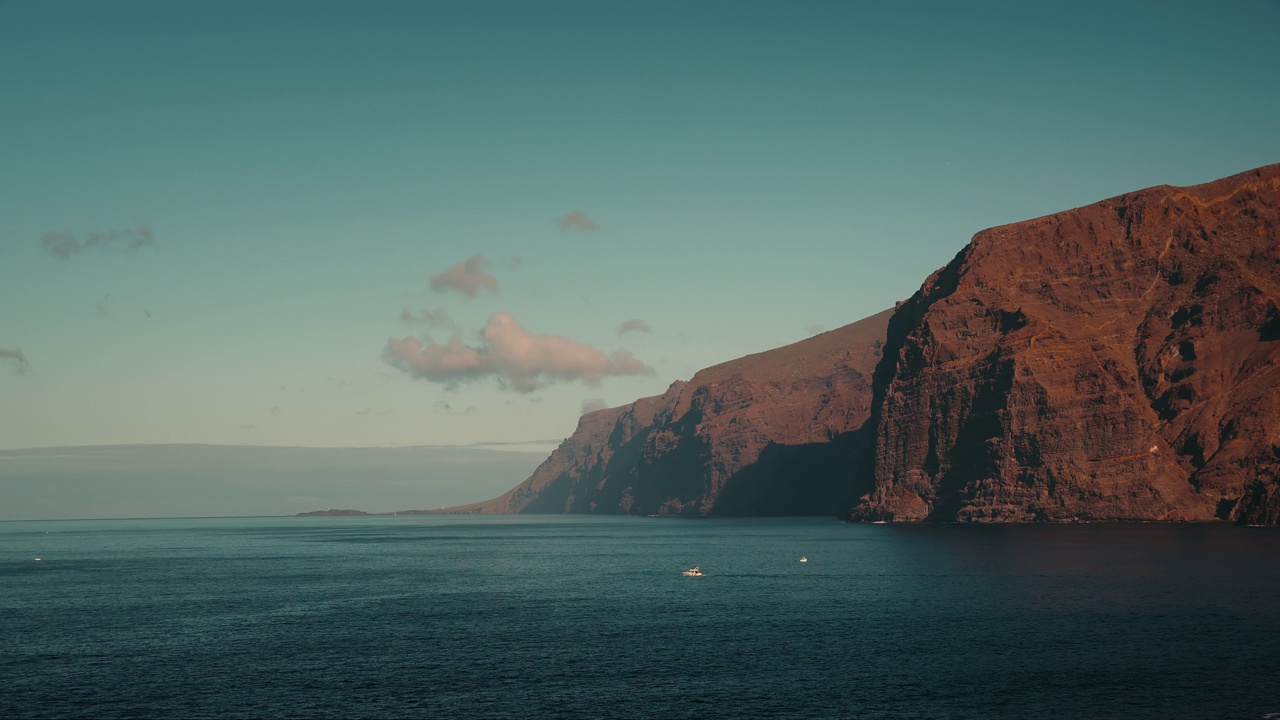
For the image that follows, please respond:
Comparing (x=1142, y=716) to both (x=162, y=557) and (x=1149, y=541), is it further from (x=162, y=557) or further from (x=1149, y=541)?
(x=162, y=557)

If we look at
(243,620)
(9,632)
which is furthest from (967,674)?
(9,632)

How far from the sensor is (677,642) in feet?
260

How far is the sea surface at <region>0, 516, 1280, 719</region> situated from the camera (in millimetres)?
59344

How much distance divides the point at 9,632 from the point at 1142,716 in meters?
89.4

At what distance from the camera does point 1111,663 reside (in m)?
67.2

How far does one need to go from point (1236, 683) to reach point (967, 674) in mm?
15633

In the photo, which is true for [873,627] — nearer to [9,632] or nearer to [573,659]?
[573,659]

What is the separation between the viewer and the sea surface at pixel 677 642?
59.3m

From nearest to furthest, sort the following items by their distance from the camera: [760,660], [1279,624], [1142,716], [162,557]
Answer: [1142,716]
[760,660]
[1279,624]
[162,557]

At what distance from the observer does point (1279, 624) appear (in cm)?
7800

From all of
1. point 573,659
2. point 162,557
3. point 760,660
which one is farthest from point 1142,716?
point 162,557

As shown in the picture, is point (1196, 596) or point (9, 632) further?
point (1196, 596)

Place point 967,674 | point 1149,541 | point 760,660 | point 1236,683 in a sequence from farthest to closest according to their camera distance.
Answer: point 1149,541 < point 760,660 < point 967,674 < point 1236,683

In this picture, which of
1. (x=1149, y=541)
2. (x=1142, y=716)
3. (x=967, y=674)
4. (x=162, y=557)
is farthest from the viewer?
(x=162, y=557)
